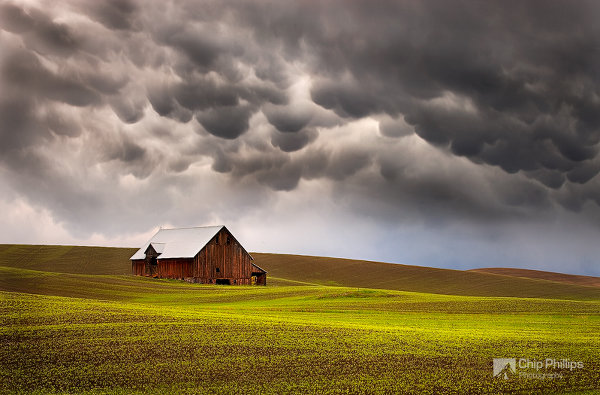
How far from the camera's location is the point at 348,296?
47.4 metres

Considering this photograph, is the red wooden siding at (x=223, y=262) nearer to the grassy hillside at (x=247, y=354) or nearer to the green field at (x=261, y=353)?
the green field at (x=261, y=353)

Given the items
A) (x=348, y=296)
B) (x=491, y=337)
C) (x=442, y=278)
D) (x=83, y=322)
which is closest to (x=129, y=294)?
(x=348, y=296)

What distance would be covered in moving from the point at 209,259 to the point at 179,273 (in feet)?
16.7

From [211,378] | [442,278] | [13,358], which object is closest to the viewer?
[211,378]

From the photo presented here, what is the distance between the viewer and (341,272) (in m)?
105

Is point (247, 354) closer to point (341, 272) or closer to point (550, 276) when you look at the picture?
point (341, 272)

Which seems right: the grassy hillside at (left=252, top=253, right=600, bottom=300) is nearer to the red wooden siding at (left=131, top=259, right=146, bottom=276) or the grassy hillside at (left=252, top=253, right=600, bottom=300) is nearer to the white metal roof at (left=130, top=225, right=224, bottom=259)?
the white metal roof at (left=130, top=225, right=224, bottom=259)

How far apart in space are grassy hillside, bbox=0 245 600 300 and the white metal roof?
48.1 feet

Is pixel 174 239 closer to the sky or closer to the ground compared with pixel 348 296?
closer to the sky

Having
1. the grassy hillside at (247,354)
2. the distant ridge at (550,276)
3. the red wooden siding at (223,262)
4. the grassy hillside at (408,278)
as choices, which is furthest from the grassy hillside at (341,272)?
the grassy hillside at (247,354)

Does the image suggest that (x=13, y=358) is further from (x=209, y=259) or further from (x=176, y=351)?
(x=209, y=259)

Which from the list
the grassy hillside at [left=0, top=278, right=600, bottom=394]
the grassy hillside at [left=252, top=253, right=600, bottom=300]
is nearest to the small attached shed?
the grassy hillside at [left=252, top=253, right=600, bottom=300]

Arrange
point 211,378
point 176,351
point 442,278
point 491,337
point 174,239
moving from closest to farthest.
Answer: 1. point 211,378
2. point 176,351
3. point 491,337
4. point 174,239
5. point 442,278

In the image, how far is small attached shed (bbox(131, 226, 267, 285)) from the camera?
76.9 m
